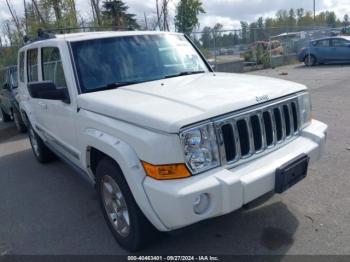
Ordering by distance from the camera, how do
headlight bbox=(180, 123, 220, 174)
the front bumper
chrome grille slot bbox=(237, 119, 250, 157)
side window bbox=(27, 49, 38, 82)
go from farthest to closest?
1. side window bbox=(27, 49, 38, 82)
2. chrome grille slot bbox=(237, 119, 250, 157)
3. headlight bbox=(180, 123, 220, 174)
4. the front bumper

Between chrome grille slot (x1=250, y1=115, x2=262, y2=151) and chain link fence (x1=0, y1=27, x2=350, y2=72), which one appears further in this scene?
chain link fence (x1=0, y1=27, x2=350, y2=72)

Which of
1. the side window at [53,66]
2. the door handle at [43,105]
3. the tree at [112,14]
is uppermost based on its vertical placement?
the tree at [112,14]

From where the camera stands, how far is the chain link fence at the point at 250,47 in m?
18.7

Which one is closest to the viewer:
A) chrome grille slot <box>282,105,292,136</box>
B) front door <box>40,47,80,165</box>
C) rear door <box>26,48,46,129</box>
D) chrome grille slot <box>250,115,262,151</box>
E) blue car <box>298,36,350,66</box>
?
chrome grille slot <box>250,115,262,151</box>

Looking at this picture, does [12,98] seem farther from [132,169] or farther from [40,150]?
[132,169]

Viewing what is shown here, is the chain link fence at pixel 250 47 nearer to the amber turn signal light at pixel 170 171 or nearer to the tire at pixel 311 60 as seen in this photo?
the tire at pixel 311 60

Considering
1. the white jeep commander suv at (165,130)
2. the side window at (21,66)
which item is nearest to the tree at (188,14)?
the side window at (21,66)

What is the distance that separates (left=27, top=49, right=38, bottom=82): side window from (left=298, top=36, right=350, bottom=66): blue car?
56.7 feet

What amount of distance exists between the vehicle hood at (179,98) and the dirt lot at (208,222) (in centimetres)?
85

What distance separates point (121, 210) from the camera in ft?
10.8

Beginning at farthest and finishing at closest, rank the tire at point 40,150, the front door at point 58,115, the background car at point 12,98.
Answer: the background car at point 12,98 → the tire at point 40,150 → the front door at point 58,115

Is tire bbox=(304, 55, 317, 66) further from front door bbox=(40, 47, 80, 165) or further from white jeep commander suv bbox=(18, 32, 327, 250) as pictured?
front door bbox=(40, 47, 80, 165)

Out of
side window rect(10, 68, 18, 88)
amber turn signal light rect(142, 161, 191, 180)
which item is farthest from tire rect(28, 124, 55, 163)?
amber turn signal light rect(142, 161, 191, 180)

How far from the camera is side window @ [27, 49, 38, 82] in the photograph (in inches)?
211
